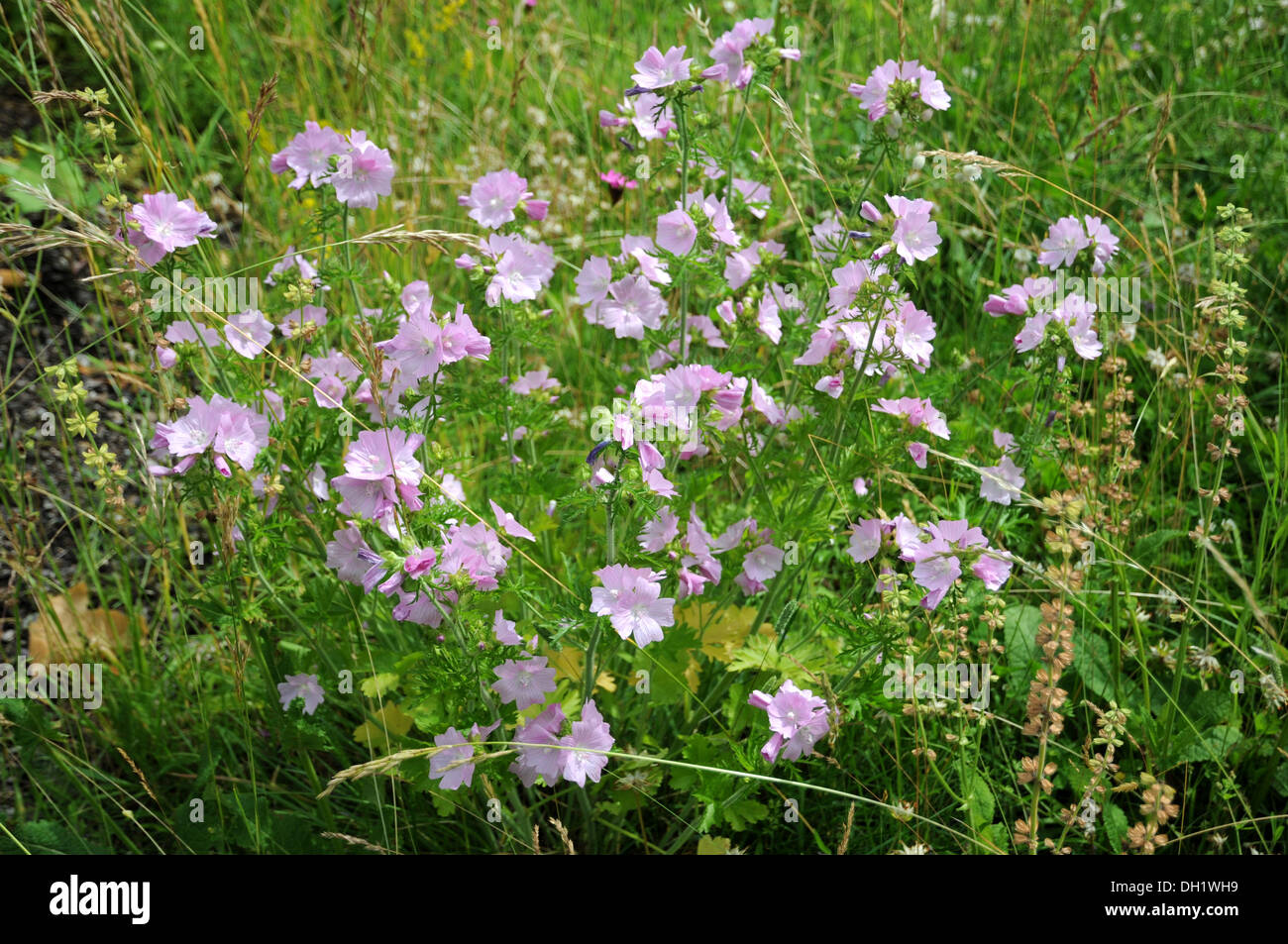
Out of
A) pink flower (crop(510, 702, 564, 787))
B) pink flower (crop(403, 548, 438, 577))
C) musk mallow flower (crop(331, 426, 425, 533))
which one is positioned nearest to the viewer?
pink flower (crop(403, 548, 438, 577))

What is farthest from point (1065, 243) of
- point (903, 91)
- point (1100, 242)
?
point (903, 91)

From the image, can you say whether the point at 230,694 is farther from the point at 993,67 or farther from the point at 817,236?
the point at 993,67

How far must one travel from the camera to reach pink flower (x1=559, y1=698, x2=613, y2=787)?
5.75 ft

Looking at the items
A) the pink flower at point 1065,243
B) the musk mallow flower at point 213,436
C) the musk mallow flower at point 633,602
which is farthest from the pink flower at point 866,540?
the musk mallow flower at point 213,436

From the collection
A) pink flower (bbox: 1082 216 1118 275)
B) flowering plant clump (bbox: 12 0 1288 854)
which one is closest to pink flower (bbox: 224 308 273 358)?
flowering plant clump (bbox: 12 0 1288 854)

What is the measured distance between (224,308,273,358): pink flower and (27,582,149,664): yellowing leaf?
0.85 meters

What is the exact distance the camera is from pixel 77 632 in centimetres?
247

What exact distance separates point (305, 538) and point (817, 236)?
4.36ft

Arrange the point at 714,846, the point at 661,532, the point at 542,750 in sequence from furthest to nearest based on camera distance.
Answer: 1. the point at 714,846
2. the point at 661,532
3. the point at 542,750

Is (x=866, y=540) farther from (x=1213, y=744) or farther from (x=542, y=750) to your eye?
(x=1213, y=744)

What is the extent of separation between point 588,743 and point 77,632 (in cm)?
141

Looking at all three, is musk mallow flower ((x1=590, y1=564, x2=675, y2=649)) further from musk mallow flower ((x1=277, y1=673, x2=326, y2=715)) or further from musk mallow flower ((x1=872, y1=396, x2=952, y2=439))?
musk mallow flower ((x1=277, y1=673, x2=326, y2=715))

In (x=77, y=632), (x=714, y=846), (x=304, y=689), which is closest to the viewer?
(x=714, y=846)

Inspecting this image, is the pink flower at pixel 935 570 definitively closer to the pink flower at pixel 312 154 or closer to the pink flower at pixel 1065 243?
the pink flower at pixel 1065 243
